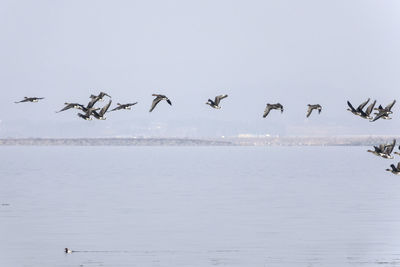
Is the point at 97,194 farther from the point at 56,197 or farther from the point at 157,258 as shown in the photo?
the point at 157,258

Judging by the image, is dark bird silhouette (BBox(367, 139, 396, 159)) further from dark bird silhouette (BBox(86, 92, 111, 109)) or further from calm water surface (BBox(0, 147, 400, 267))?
dark bird silhouette (BBox(86, 92, 111, 109))

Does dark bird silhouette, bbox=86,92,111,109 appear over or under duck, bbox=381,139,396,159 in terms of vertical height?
over

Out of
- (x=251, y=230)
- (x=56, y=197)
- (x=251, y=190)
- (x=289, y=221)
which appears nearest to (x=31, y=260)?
(x=251, y=230)

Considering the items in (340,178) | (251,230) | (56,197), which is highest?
(251,230)

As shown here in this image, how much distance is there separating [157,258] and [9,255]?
405 inches

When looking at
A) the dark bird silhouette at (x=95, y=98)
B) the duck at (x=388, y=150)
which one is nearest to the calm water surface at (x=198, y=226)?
the duck at (x=388, y=150)

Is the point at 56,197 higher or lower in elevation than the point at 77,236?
lower

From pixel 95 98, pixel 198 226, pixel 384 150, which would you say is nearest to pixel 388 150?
pixel 384 150

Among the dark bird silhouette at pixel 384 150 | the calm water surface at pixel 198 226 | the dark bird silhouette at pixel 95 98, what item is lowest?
the calm water surface at pixel 198 226

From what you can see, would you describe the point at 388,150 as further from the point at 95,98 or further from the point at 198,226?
the point at 198,226

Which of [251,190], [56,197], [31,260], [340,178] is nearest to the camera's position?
[31,260]

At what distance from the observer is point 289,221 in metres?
89.4

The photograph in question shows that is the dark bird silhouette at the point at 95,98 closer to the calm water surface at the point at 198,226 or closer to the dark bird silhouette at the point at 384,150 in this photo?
the calm water surface at the point at 198,226

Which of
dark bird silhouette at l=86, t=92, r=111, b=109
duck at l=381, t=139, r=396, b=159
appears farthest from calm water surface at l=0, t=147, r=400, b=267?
dark bird silhouette at l=86, t=92, r=111, b=109
